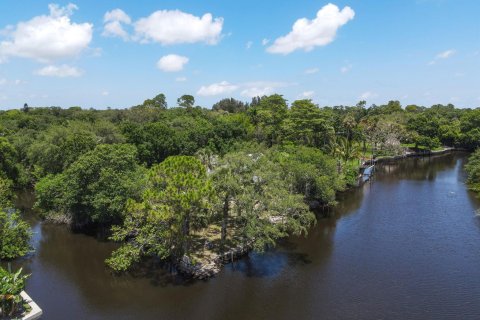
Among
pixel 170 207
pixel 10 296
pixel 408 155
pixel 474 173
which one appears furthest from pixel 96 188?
pixel 408 155

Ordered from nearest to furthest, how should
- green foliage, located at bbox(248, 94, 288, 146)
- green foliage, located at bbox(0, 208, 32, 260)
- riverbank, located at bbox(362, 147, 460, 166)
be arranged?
1. green foliage, located at bbox(0, 208, 32, 260)
2. green foliage, located at bbox(248, 94, 288, 146)
3. riverbank, located at bbox(362, 147, 460, 166)

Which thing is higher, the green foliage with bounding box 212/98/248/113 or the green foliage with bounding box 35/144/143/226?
the green foliage with bounding box 212/98/248/113

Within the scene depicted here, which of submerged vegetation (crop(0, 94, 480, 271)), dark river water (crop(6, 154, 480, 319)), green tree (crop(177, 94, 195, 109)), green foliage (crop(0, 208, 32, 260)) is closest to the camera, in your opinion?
dark river water (crop(6, 154, 480, 319))

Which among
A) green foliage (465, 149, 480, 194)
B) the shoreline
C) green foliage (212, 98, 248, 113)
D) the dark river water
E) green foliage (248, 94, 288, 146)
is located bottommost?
the dark river water

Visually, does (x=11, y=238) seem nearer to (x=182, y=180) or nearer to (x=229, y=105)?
(x=182, y=180)

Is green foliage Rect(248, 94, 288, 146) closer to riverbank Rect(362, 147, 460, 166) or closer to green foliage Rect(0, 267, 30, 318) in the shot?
riverbank Rect(362, 147, 460, 166)

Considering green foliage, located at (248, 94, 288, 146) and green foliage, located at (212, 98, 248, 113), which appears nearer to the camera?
green foliage, located at (248, 94, 288, 146)

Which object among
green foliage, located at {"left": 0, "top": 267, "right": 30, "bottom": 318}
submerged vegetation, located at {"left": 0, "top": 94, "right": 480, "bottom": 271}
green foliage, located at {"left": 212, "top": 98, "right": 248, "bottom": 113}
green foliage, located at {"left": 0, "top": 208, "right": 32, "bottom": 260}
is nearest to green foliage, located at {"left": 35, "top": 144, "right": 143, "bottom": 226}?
submerged vegetation, located at {"left": 0, "top": 94, "right": 480, "bottom": 271}
